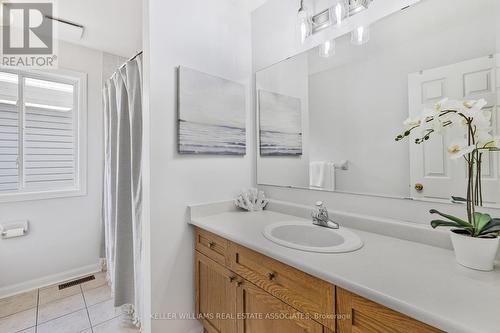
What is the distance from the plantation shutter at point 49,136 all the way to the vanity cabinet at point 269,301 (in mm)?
1910

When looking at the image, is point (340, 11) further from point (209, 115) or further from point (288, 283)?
point (288, 283)

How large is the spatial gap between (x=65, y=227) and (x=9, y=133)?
104cm

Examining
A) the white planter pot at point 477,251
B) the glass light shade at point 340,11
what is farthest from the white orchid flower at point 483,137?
the glass light shade at point 340,11

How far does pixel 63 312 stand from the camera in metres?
1.86

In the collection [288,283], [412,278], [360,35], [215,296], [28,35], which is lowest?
[215,296]

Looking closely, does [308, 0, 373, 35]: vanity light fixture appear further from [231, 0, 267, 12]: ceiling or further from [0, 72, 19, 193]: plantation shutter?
[0, 72, 19, 193]: plantation shutter

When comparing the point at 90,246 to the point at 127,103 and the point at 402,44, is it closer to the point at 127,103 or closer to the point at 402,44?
the point at 127,103

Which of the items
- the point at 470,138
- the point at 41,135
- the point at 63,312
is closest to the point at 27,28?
the point at 41,135

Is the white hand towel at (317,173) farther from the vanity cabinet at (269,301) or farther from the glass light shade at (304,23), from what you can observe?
the glass light shade at (304,23)

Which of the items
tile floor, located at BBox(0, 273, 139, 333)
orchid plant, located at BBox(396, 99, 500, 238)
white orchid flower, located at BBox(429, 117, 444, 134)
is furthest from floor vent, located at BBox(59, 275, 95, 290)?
white orchid flower, located at BBox(429, 117, 444, 134)

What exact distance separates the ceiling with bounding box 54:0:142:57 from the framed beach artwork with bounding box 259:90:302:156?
1.35m

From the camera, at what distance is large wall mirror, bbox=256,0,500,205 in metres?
0.96

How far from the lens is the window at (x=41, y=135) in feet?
6.99

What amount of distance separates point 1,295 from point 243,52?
3047 millimetres
